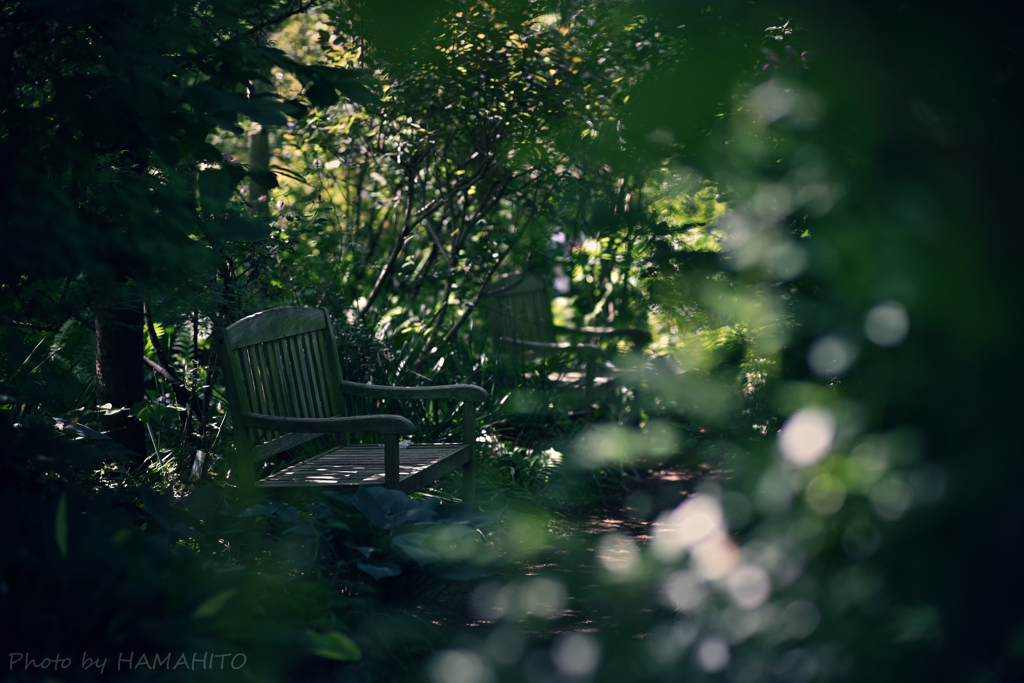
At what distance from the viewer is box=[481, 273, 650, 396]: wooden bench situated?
4.77m

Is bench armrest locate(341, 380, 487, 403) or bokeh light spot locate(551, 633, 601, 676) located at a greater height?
bench armrest locate(341, 380, 487, 403)

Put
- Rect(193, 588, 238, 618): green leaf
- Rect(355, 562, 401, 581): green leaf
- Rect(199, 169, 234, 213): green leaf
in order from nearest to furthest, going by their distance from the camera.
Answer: Rect(193, 588, 238, 618): green leaf → Rect(199, 169, 234, 213): green leaf → Rect(355, 562, 401, 581): green leaf

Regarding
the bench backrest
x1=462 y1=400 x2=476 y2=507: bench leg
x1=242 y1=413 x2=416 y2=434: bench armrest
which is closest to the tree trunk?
the bench backrest

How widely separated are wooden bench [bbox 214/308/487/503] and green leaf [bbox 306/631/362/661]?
109 cm

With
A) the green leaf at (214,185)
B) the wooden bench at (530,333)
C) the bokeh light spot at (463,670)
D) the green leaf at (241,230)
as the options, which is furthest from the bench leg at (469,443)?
the bokeh light spot at (463,670)

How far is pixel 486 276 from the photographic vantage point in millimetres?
4707

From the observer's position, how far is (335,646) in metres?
1.39

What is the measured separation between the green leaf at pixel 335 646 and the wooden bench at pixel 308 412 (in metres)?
1.09

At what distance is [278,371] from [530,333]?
8.86 feet

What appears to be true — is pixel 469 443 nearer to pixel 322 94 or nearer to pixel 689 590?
pixel 322 94

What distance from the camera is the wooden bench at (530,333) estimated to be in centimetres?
477

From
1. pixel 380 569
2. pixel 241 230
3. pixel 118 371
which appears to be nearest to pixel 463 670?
pixel 380 569

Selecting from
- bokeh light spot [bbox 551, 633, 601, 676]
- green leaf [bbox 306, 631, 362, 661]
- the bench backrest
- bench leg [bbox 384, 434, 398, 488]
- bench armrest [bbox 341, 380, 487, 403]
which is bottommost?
green leaf [bbox 306, 631, 362, 661]

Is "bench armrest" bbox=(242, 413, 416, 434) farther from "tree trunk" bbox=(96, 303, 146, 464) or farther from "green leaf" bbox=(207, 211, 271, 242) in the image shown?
"tree trunk" bbox=(96, 303, 146, 464)
